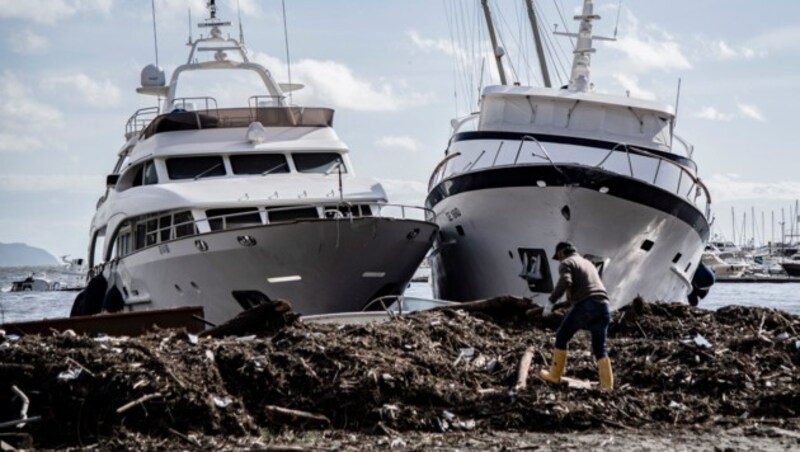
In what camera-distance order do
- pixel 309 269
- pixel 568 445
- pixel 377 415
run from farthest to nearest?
pixel 309 269
pixel 377 415
pixel 568 445

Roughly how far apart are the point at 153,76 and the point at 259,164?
7.22 metres

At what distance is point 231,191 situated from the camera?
24.9 meters

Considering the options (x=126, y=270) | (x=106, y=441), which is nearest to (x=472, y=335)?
(x=106, y=441)

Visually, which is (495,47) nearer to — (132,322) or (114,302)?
(114,302)

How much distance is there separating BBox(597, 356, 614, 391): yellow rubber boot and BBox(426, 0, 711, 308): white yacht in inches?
399

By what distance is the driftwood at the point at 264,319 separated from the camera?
1516 cm

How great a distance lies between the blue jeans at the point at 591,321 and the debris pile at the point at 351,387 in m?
0.50

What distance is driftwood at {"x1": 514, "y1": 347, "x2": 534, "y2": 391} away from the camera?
12865 mm

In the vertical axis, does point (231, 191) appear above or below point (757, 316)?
above

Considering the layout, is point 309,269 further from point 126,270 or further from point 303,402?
point 303,402

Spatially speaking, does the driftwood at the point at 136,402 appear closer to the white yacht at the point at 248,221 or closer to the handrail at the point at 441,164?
the white yacht at the point at 248,221

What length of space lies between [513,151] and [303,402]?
14.9m

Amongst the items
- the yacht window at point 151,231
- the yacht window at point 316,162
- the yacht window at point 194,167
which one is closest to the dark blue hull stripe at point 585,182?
the yacht window at point 316,162

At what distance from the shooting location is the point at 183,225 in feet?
80.2
